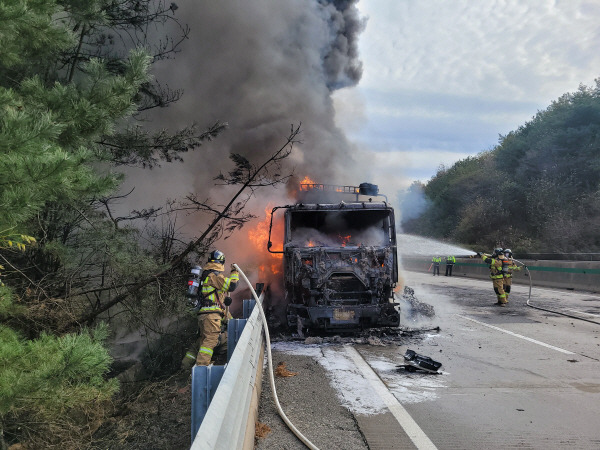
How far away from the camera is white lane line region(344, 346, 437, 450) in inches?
147

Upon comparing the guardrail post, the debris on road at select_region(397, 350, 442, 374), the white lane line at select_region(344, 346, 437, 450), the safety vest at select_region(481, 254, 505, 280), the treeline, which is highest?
the treeline

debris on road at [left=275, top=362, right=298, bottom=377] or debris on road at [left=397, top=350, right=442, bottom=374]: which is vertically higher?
debris on road at [left=397, top=350, right=442, bottom=374]

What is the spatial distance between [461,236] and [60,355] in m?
44.3

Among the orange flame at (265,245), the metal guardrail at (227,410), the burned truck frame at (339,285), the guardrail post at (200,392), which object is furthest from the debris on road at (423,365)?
the orange flame at (265,245)

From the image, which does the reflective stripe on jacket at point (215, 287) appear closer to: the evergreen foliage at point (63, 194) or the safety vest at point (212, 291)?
the safety vest at point (212, 291)

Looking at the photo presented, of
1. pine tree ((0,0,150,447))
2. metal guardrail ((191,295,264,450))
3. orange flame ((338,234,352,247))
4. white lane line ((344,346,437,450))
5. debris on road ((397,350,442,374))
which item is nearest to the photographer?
metal guardrail ((191,295,264,450))

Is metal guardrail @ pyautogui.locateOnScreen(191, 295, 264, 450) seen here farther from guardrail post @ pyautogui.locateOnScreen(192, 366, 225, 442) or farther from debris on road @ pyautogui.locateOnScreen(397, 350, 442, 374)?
debris on road @ pyautogui.locateOnScreen(397, 350, 442, 374)

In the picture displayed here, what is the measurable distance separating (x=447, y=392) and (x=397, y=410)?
0.91 metres

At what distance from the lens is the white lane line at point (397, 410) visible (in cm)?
372

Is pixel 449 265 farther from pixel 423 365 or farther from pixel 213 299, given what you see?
pixel 213 299

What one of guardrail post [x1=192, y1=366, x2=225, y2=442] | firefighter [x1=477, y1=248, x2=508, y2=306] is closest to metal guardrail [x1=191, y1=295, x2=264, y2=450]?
guardrail post [x1=192, y1=366, x2=225, y2=442]

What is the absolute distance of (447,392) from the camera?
5078 millimetres

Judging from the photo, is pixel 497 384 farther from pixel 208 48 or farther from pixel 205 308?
pixel 208 48

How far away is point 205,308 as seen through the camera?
678cm
